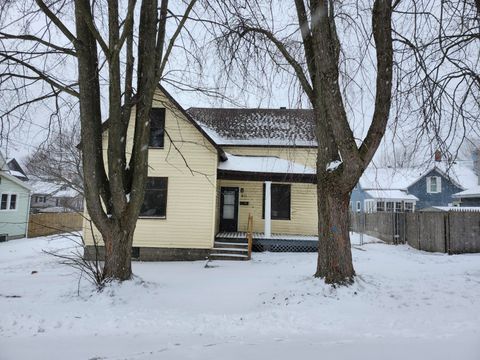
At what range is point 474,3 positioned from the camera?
7961 millimetres

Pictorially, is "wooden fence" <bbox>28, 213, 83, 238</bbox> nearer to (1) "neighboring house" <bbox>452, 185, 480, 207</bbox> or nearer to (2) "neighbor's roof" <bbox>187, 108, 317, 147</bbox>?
(2) "neighbor's roof" <bbox>187, 108, 317, 147</bbox>

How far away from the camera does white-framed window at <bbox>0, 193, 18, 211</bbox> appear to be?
73.4 feet

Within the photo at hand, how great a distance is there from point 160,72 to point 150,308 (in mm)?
5130

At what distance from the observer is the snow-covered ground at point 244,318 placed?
14.8ft

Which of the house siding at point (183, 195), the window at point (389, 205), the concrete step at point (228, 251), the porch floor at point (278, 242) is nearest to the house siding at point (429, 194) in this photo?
the window at point (389, 205)

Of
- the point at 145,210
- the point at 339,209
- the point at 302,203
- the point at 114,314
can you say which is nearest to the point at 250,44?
the point at 339,209

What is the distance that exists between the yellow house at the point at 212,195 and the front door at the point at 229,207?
47 millimetres

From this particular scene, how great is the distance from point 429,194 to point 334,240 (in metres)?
29.4

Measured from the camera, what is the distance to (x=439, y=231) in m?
15.5

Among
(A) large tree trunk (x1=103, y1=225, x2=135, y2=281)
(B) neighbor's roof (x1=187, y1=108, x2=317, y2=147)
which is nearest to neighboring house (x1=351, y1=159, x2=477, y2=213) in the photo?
(B) neighbor's roof (x1=187, y1=108, x2=317, y2=147)

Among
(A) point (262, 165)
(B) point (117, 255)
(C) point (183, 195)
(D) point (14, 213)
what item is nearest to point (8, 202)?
(D) point (14, 213)

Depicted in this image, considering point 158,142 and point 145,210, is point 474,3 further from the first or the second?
point 145,210

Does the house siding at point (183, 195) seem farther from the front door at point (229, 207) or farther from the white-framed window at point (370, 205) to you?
the white-framed window at point (370, 205)

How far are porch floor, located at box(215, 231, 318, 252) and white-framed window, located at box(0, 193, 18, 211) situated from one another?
16.3 metres
